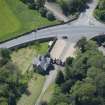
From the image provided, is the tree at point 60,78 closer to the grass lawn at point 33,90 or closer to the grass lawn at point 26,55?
the grass lawn at point 33,90

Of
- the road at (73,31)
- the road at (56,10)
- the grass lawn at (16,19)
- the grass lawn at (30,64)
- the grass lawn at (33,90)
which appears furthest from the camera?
the road at (56,10)

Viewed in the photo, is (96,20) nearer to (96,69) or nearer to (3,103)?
(96,69)

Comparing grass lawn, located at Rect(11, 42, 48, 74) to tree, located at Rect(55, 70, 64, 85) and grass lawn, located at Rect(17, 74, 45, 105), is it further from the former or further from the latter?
tree, located at Rect(55, 70, 64, 85)

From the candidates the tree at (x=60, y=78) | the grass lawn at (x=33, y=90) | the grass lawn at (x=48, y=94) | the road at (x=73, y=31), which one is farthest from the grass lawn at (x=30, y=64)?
the tree at (x=60, y=78)

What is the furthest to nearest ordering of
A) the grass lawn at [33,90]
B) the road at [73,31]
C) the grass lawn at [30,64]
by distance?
the road at [73,31] → the grass lawn at [30,64] → the grass lawn at [33,90]

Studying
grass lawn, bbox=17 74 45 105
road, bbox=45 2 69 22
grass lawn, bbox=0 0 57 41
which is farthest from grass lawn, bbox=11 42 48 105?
road, bbox=45 2 69 22

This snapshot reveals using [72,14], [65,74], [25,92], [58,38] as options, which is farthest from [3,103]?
[72,14]
